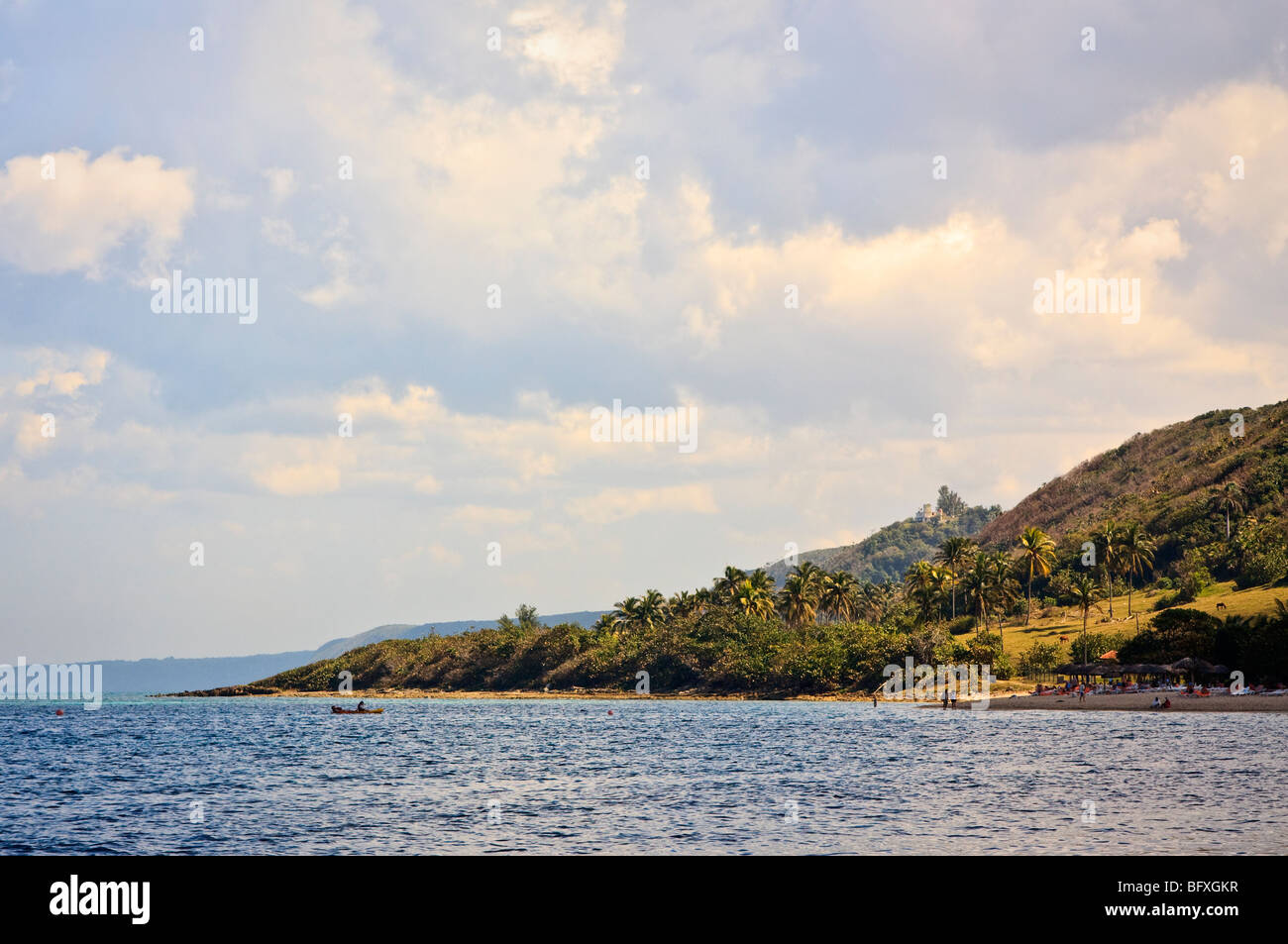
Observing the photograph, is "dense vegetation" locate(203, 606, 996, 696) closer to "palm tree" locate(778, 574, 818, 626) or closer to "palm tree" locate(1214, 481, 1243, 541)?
"palm tree" locate(778, 574, 818, 626)

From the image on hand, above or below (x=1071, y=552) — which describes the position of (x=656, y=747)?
below

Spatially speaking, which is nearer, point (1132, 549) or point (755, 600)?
→ point (1132, 549)

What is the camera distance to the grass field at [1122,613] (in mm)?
123938

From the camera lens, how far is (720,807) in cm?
4106

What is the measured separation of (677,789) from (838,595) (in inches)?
5392

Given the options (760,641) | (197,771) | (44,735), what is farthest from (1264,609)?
(44,735)

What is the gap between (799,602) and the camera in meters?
178

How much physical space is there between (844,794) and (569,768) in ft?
58.0

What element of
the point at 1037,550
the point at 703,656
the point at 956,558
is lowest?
the point at 703,656

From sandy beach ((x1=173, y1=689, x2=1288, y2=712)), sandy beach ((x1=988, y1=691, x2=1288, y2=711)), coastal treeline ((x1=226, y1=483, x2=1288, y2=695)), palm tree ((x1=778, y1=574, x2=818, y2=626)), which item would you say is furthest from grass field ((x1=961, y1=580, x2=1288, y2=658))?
palm tree ((x1=778, y1=574, x2=818, y2=626))

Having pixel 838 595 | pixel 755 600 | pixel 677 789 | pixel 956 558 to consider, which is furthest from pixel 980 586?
pixel 677 789

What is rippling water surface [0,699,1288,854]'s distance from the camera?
33.8 m

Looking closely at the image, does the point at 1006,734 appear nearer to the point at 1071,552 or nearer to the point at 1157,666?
the point at 1157,666

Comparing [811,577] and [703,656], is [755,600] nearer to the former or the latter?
[811,577]
